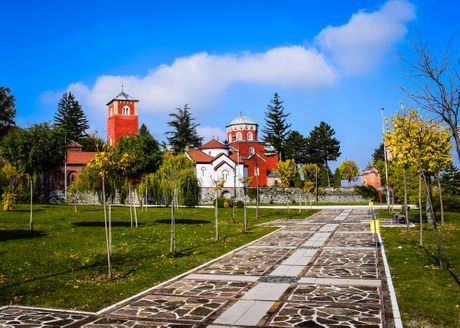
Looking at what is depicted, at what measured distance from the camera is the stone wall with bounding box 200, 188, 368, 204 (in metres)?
58.8

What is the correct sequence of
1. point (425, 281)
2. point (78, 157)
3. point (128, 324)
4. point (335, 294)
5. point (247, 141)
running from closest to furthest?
point (128, 324) < point (335, 294) < point (425, 281) < point (78, 157) < point (247, 141)

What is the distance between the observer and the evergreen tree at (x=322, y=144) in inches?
A: 3102

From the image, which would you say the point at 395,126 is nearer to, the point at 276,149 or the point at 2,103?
the point at 2,103

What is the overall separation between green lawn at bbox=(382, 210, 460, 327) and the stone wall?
134 feet

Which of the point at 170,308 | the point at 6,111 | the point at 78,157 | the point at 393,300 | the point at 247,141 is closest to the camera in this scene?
the point at 170,308

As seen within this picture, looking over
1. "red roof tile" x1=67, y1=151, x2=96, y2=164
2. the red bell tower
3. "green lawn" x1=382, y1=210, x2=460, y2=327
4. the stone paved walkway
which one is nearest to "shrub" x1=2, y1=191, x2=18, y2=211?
the stone paved walkway

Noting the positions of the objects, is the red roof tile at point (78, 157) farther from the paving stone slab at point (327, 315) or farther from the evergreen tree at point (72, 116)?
the paving stone slab at point (327, 315)

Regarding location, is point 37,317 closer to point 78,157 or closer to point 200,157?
point 200,157

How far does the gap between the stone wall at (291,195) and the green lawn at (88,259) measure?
36132mm

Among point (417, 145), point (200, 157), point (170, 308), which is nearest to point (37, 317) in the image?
point (170, 308)

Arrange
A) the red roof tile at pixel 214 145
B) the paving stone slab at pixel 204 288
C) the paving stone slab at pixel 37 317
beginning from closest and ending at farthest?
1. the paving stone slab at pixel 37 317
2. the paving stone slab at pixel 204 288
3. the red roof tile at pixel 214 145

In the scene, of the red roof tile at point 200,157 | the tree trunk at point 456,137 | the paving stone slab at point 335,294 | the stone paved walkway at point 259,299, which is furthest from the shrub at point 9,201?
the red roof tile at point 200,157

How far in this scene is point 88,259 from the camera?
1348 cm

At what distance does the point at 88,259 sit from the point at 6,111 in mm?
46345
